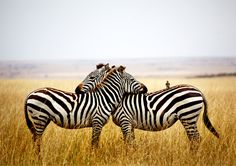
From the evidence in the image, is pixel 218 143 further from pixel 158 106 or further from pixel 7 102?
pixel 7 102

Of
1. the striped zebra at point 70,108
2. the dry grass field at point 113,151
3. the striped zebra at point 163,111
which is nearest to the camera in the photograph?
the dry grass field at point 113,151

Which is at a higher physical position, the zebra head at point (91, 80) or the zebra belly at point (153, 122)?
the zebra head at point (91, 80)

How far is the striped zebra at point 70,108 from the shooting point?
5844mm

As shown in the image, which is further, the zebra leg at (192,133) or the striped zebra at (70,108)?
the zebra leg at (192,133)

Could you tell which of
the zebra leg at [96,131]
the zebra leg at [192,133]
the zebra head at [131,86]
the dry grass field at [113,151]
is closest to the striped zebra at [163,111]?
the zebra leg at [192,133]

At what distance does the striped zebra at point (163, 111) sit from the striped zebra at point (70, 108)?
0.97 ft

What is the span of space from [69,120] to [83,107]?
31cm

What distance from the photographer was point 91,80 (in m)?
6.45

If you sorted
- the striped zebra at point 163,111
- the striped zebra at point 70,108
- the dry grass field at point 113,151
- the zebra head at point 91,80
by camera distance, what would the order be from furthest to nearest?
the zebra head at point 91,80
the striped zebra at point 163,111
the striped zebra at point 70,108
the dry grass field at point 113,151

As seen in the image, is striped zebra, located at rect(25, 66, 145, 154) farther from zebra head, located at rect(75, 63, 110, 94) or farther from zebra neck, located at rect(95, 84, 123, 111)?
zebra head, located at rect(75, 63, 110, 94)

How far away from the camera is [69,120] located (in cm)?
591

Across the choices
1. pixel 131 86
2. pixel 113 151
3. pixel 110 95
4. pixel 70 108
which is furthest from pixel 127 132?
pixel 70 108

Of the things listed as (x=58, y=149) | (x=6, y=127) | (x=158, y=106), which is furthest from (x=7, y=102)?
(x=158, y=106)

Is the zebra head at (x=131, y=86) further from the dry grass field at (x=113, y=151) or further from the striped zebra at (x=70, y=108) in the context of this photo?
the dry grass field at (x=113, y=151)
